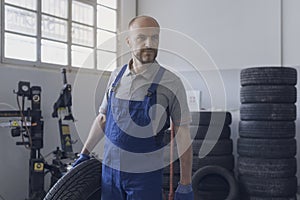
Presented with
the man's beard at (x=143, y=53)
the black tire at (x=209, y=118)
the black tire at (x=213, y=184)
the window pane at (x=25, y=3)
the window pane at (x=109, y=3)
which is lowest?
the black tire at (x=213, y=184)

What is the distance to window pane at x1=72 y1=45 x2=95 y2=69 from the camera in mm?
4979

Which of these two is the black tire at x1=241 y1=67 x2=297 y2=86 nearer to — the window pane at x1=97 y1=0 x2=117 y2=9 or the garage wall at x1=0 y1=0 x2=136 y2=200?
the garage wall at x1=0 y1=0 x2=136 y2=200

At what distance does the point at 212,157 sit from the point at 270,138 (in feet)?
2.26

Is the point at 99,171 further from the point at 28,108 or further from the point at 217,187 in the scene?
the point at 217,187

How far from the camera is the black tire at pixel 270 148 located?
388 cm

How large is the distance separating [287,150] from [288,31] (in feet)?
5.10

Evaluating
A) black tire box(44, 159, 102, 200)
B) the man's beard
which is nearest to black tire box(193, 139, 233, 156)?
black tire box(44, 159, 102, 200)

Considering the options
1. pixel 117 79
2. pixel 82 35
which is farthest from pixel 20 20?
pixel 117 79

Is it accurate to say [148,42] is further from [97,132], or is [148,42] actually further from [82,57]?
[82,57]

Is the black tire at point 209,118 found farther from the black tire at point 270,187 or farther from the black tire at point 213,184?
the black tire at point 270,187

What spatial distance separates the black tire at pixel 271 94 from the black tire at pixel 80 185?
2.41m

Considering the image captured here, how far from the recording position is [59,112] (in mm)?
4086

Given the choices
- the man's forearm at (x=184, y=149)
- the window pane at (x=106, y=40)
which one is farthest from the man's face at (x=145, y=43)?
the window pane at (x=106, y=40)

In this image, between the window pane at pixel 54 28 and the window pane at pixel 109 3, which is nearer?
the window pane at pixel 54 28
